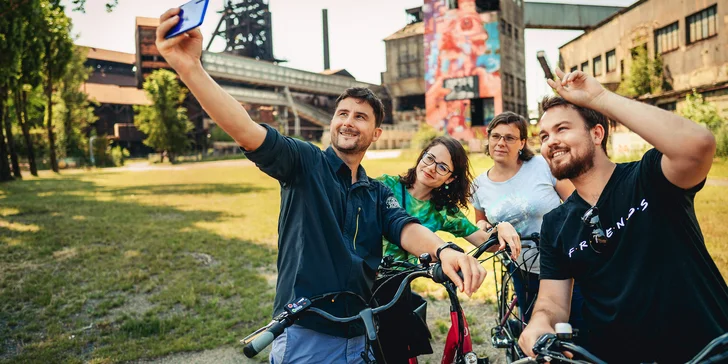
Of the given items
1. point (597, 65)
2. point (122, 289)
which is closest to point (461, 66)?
point (597, 65)

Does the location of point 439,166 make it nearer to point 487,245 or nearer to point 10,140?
point 487,245

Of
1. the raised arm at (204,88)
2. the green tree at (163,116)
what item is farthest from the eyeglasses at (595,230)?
the green tree at (163,116)

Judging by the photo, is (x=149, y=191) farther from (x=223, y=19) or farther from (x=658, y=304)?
(x=223, y=19)

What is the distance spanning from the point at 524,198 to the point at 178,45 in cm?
303

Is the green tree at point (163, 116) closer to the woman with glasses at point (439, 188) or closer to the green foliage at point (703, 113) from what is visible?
the green foliage at point (703, 113)

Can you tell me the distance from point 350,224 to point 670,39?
34.4 metres

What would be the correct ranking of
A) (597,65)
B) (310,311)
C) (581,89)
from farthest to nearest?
1. (597,65)
2. (581,89)
3. (310,311)

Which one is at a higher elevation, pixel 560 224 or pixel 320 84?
pixel 320 84

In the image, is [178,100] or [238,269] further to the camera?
[178,100]

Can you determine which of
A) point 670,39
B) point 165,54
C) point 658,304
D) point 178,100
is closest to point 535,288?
point 658,304

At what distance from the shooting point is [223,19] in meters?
96.6

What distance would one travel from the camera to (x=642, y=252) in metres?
2.05

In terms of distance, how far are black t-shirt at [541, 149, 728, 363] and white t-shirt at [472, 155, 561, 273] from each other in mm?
1703

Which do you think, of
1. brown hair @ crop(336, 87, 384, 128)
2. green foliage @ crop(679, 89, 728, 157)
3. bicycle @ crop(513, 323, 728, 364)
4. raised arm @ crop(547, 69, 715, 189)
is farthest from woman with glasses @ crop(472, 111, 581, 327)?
green foliage @ crop(679, 89, 728, 157)
